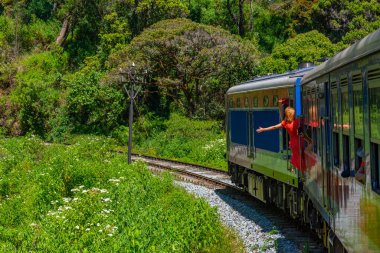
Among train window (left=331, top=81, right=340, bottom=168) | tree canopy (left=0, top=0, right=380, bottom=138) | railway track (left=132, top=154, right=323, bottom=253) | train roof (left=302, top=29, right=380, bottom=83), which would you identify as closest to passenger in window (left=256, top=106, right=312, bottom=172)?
railway track (left=132, top=154, right=323, bottom=253)

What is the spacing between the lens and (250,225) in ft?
49.4

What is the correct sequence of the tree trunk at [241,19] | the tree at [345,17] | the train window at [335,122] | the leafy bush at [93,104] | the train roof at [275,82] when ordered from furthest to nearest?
1. the tree trunk at [241,19]
2. the tree at [345,17]
3. the leafy bush at [93,104]
4. the train roof at [275,82]
5. the train window at [335,122]

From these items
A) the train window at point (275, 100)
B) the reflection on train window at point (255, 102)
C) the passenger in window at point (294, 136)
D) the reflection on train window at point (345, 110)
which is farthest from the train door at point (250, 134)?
the reflection on train window at point (345, 110)

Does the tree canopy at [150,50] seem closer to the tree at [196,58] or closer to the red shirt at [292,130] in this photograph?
the tree at [196,58]

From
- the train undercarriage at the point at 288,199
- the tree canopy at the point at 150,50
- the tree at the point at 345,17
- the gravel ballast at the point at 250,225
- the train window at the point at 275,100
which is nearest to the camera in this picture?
the train undercarriage at the point at 288,199

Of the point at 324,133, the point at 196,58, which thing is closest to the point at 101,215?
the point at 324,133

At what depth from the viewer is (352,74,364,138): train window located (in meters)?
6.11

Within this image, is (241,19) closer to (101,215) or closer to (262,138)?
(262,138)

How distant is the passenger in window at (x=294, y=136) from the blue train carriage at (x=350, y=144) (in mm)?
1955

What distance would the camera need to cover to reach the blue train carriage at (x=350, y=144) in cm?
556

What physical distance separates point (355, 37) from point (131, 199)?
30.3 metres

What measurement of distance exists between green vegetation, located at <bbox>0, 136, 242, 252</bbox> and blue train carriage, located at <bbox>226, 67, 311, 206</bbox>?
1733 mm

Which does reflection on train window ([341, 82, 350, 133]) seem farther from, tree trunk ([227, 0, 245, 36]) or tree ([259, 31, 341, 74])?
tree trunk ([227, 0, 245, 36])

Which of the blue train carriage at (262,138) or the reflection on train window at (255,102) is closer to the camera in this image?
the blue train carriage at (262,138)
